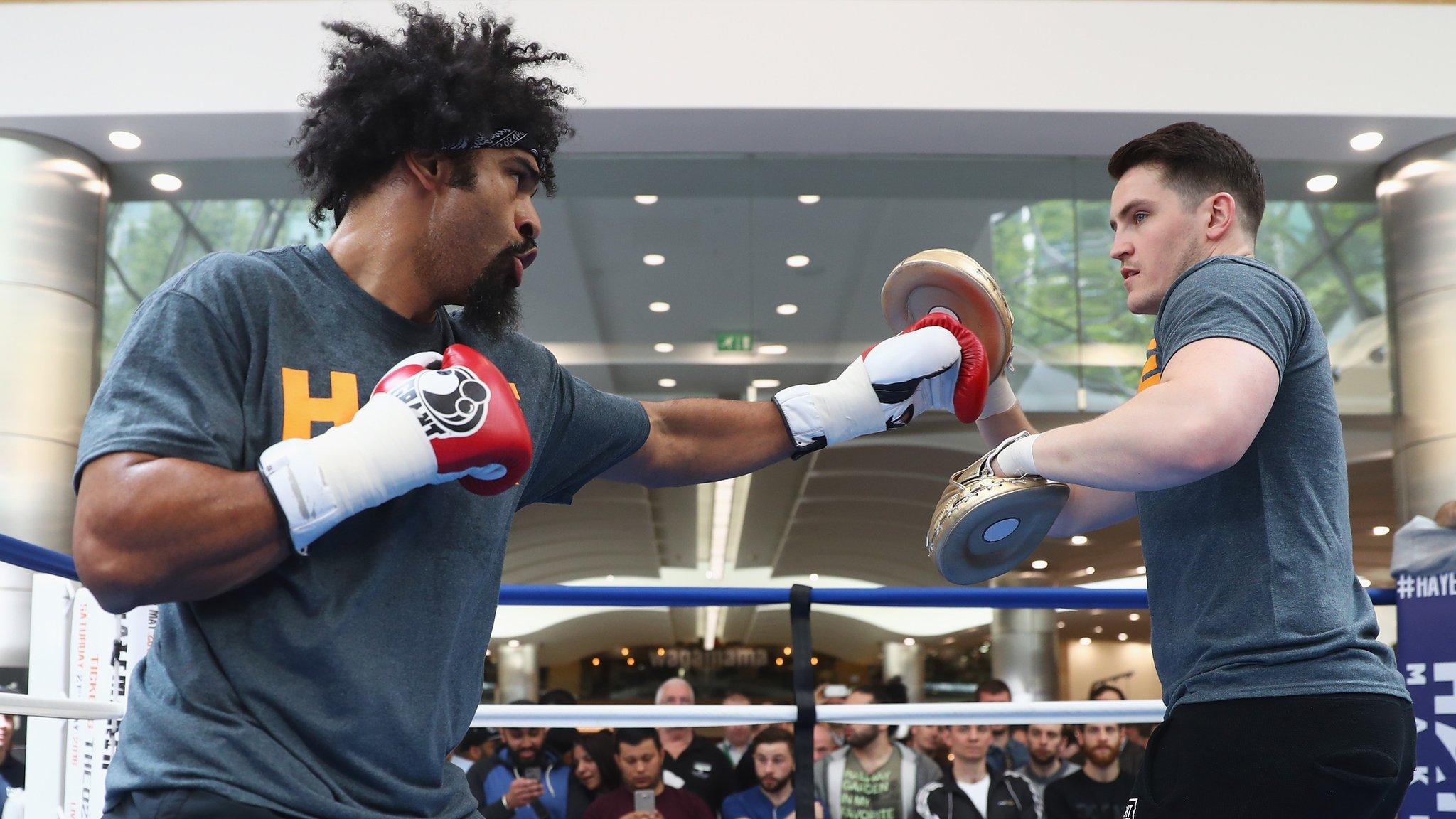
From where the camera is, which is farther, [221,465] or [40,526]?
[40,526]

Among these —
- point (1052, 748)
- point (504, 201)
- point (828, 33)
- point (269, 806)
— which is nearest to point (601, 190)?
point (828, 33)

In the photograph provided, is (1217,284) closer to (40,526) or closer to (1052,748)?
(1052,748)

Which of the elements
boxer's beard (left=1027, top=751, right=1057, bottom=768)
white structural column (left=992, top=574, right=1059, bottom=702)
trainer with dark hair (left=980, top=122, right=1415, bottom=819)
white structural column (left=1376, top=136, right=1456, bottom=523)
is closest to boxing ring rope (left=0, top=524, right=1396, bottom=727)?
trainer with dark hair (left=980, top=122, right=1415, bottom=819)

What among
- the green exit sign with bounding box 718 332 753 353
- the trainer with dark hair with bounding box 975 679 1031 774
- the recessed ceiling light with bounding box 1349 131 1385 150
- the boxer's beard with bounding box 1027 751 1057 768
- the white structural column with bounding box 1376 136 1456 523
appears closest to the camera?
the trainer with dark hair with bounding box 975 679 1031 774

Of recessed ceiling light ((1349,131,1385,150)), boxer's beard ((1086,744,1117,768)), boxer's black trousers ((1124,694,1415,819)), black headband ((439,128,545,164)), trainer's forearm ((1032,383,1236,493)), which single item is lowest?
boxer's beard ((1086,744,1117,768))

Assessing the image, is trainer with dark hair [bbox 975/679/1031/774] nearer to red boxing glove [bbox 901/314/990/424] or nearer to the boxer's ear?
red boxing glove [bbox 901/314/990/424]

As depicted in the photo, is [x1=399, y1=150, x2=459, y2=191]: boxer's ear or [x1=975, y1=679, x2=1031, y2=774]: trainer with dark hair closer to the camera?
[x1=399, y1=150, x2=459, y2=191]: boxer's ear

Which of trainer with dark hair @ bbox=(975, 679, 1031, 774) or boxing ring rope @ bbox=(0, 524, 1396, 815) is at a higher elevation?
boxing ring rope @ bbox=(0, 524, 1396, 815)

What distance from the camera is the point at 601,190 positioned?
644cm

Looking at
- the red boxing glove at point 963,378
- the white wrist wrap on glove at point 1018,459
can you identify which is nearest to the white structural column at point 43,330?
the red boxing glove at point 963,378

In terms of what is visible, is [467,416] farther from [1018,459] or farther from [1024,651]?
[1024,651]

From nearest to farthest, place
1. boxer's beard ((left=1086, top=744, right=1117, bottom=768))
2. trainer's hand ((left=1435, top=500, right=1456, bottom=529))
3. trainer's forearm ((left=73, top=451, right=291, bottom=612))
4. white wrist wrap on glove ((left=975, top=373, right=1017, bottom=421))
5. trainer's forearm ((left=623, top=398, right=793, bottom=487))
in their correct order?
trainer's forearm ((left=73, top=451, right=291, bottom=612)) → trainer's forearm ((left=623, top=398, right=793, bottom=487)) → white wrist wrap on glove ((left=975, top=373, right=1017, bottom=421)) → trainer's hand ((left=1435, top=500, right=1456, bottom=529)) → boxer's beard ((left=1086, top=744, right=1117, bottom=768))

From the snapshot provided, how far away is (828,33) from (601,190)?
1438mm

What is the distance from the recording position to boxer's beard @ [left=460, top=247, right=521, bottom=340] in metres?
1.47
